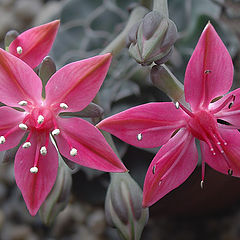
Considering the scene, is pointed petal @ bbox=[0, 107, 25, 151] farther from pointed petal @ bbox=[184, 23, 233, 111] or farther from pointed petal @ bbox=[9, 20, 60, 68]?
pointed petal @ bbox=[184, 23, 233, 111]

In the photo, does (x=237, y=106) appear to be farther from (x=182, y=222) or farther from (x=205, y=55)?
(x=182, y=222)

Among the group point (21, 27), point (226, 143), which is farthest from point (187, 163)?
point (21, 27)

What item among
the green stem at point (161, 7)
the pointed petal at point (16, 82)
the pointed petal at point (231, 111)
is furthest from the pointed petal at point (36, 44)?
the pointed petal at point (231, 111)

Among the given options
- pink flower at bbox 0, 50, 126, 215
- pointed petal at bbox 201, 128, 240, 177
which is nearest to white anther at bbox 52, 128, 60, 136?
pink flower at bbox 0, 50, 126, 215

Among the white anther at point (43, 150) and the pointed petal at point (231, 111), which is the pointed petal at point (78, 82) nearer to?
the white anther at point (43, 150)

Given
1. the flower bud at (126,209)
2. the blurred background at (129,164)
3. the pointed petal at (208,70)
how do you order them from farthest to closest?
the blurred background at (129,164), the flower bud at (126,209), the pointed petal at (208,70)
